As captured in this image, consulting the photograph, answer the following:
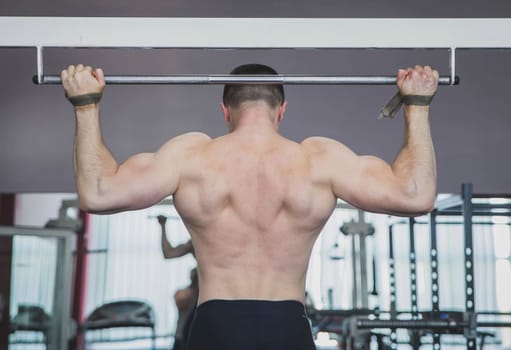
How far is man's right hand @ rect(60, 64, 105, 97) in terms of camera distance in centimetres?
201

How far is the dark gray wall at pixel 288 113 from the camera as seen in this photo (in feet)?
18.0

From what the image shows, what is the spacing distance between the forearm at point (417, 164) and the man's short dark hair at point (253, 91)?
0.40m

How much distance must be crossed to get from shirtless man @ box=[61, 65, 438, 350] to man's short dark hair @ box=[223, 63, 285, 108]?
115 millimetres

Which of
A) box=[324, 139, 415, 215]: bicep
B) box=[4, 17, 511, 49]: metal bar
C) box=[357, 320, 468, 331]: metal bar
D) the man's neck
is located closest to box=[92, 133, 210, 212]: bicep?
the man's neck

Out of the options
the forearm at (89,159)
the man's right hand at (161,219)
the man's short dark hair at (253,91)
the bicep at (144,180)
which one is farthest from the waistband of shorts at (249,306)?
the man's right hand at (161,219)

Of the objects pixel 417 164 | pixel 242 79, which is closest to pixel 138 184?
pixel 242 79

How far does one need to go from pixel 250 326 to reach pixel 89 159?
0.63m

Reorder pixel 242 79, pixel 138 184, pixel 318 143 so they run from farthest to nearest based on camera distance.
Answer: pixel 318 143 → pixel 138 184 → pixel 242 79

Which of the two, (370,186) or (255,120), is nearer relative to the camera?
(370,186)

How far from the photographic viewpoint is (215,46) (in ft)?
A: 6.59

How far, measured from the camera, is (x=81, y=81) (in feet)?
6.59

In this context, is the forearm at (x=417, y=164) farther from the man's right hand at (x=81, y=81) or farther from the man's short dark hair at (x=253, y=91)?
the man's right hand at (x=81, y=81)

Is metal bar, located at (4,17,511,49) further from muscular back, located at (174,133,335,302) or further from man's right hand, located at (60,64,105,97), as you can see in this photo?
muscular back, located at (174,133,335,302)

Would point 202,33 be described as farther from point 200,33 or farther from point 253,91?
point 253,91
